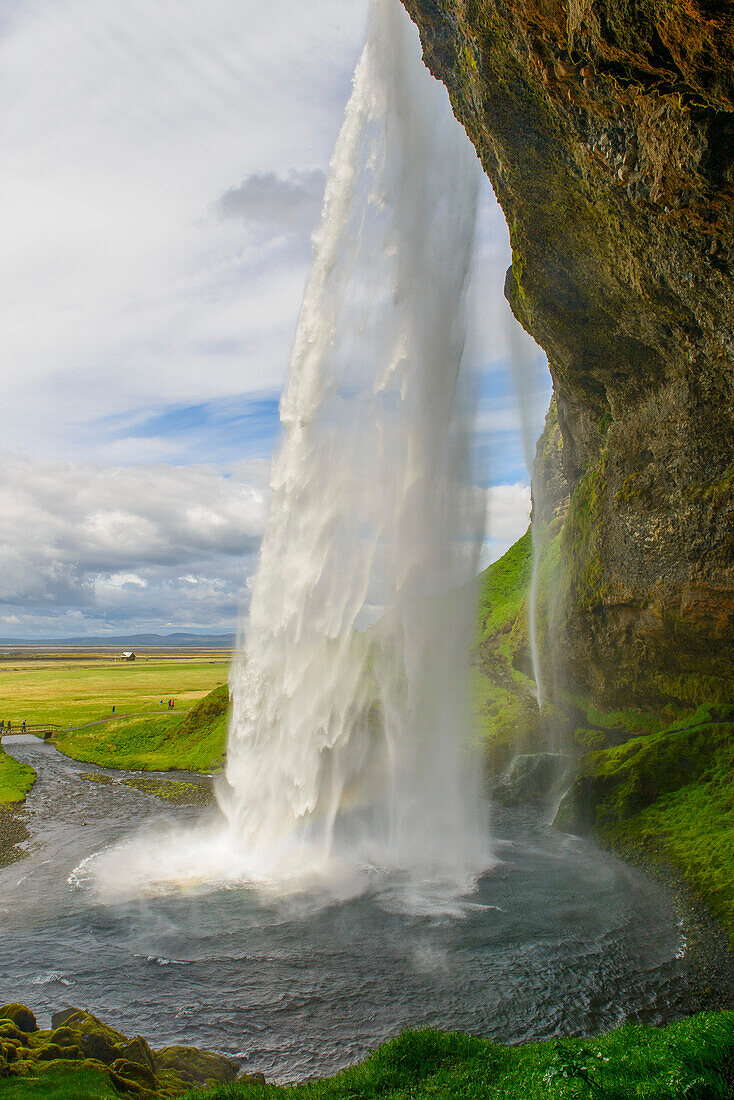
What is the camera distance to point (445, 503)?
98.8 ft

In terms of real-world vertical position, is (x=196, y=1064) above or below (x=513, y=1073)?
below

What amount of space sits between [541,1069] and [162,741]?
49.1 metres

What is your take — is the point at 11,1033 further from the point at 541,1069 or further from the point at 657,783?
the point at 657,783

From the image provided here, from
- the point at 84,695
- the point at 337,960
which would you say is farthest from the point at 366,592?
the point at 84,695

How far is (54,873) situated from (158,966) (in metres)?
10.4

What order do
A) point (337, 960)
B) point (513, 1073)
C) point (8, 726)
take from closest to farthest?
1. point (513, 1073)
2. point (337, 960)
3. point (8, 726)

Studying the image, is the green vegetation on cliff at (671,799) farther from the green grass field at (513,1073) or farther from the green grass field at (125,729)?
the green grass field at (125,729)

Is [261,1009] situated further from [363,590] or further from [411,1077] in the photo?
[363,590]

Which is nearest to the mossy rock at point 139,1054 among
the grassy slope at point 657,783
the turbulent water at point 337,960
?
the turbulent water at point 337,960

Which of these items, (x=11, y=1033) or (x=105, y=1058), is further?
(x=11, y=1033)

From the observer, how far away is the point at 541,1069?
1099 centimetres

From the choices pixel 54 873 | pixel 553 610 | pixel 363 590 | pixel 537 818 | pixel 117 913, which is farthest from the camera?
pixel 553 610

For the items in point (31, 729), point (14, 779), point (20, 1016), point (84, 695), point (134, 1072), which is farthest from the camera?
point (84, 695)

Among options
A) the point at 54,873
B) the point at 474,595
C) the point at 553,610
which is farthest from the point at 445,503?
the point at 54,873
